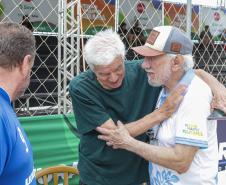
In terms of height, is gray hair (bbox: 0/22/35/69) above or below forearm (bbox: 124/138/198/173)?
above

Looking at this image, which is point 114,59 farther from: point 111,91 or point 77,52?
point 77,52

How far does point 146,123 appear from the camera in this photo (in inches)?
56.8

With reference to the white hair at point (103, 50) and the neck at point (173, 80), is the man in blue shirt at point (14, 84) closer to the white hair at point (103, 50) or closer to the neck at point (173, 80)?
the white hair at point (103, 50)

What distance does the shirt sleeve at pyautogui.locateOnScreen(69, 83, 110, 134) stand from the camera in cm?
153

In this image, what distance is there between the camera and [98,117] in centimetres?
153

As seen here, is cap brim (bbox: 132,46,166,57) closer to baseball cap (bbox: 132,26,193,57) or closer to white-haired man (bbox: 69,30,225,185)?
baseball cap (bbox: 132,26,193,57)

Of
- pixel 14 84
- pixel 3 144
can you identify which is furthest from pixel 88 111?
pixel 3 144

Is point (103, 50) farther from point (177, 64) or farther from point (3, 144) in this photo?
point (3, 144)

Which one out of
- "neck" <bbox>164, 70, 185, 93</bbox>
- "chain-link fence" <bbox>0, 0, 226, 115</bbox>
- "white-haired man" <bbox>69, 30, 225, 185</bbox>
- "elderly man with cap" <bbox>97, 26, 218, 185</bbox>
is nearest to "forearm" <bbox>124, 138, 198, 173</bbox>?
"elderly man with cap" <bbox>97, 26, 218, 185</bbox>

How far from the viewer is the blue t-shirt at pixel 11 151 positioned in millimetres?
938

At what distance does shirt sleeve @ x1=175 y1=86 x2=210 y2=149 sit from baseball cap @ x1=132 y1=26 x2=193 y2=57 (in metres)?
0.17

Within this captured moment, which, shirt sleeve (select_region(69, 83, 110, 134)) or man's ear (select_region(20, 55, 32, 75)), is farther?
shirt sleeve (select_region(69, 83, 110, 134))

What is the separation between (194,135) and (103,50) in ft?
1.47

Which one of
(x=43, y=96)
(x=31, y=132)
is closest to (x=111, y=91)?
(x=31, y=132)
